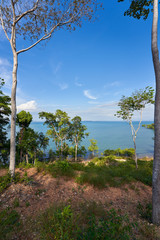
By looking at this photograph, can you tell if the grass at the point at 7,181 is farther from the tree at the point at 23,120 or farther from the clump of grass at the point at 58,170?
the tree at the point at 23,120

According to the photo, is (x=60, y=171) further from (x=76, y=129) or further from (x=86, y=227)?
(x=76, y=129)

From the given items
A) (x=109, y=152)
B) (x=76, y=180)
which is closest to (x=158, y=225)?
(x=76, y=180)

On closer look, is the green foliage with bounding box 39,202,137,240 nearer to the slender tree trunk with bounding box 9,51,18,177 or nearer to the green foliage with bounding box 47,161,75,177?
the green foliage with bounding box 47,161,75,177

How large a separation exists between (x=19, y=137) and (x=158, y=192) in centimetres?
1720

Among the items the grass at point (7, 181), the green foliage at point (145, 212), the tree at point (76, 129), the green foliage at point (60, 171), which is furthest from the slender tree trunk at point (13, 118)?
the tree at point (76, 129)

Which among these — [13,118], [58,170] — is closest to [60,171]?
[58,170]

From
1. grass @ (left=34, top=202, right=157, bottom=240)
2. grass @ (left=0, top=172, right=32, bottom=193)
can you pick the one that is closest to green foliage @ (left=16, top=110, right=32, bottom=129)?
grass @ (left=0, top=172, right=32, bottom=193)

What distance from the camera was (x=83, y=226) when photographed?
2762mm

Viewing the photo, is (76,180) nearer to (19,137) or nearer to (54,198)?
(54,198)

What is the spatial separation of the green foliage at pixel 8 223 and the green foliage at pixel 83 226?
0.69m

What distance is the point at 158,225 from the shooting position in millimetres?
3225

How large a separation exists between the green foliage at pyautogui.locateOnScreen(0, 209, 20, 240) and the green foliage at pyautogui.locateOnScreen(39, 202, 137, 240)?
2.26 ft

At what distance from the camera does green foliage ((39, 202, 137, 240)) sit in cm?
208

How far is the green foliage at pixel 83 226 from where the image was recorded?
208 cm
